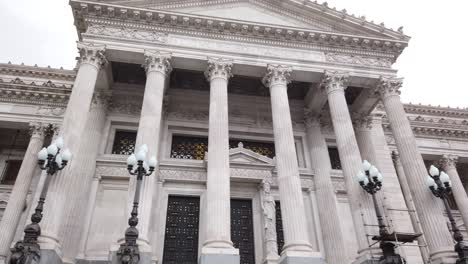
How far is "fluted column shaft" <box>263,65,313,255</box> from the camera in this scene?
533 inches

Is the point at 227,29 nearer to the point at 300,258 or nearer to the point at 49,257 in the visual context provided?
the point at 300,258

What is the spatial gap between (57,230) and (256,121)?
11.7 metres

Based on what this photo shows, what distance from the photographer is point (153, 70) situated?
53.6 ft

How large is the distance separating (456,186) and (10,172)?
1037 inches

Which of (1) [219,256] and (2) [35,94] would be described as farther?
(2) [35,94]

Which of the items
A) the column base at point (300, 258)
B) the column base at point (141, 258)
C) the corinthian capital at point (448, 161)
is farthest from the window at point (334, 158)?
the column base at point (141, 258)

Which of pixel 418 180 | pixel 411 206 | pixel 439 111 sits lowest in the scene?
pixel 418 180

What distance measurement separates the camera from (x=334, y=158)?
2084cm

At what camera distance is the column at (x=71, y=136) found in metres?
12.0

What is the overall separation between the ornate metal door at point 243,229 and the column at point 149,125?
4171mm

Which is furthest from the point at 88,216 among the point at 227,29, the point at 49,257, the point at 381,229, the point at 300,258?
the point at 381,229

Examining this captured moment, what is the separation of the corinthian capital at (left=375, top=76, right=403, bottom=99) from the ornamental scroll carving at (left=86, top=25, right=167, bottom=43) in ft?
36.0

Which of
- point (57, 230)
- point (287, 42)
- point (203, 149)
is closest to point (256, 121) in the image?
point (203, 149)

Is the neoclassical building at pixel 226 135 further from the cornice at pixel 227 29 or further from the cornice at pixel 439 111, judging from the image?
the cornice at pixel 439 111
